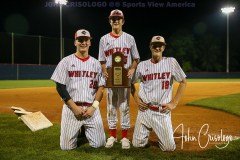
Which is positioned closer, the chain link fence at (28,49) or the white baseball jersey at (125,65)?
the white baseball jersey at (125,65)

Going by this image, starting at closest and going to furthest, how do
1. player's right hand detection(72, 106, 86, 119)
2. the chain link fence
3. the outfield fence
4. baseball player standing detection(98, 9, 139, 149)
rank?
player's right hand detection(72, 106, 86, 119)
baseball player standing detection(98, 9, 139, 149)
the outfield fence
the chain link fence

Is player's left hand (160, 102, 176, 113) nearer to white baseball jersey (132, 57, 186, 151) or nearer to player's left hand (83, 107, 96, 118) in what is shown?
white baseball jersey (132, 57, 186, 151)

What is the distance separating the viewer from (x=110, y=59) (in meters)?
5.03

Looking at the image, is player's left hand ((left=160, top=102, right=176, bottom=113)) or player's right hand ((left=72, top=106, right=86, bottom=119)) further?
player's left hand ((left=160, top=102, right=176, bottom=113))

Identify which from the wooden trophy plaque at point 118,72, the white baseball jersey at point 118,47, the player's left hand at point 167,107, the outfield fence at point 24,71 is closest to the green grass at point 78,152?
the player's left hand at point 167,107

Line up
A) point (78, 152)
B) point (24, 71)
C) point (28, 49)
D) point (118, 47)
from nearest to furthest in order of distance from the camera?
point (78, 152), point (118, 47), point (24, 71), point (28, 49)

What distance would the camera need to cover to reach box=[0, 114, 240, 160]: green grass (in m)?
4.08

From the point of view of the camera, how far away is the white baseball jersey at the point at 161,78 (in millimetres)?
4645

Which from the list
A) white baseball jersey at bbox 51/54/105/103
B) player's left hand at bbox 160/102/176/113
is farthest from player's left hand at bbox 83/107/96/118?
player's left hand at bbox 160/102/176/113

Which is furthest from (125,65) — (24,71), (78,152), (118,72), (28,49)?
(28,49)

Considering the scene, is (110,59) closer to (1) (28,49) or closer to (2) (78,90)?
(2) (78,90)

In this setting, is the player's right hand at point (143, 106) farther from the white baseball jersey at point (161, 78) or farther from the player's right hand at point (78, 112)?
the player's right hand at point (78, 112)

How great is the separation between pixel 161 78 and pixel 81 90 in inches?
39.4

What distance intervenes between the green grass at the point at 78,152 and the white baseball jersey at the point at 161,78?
0.64m
